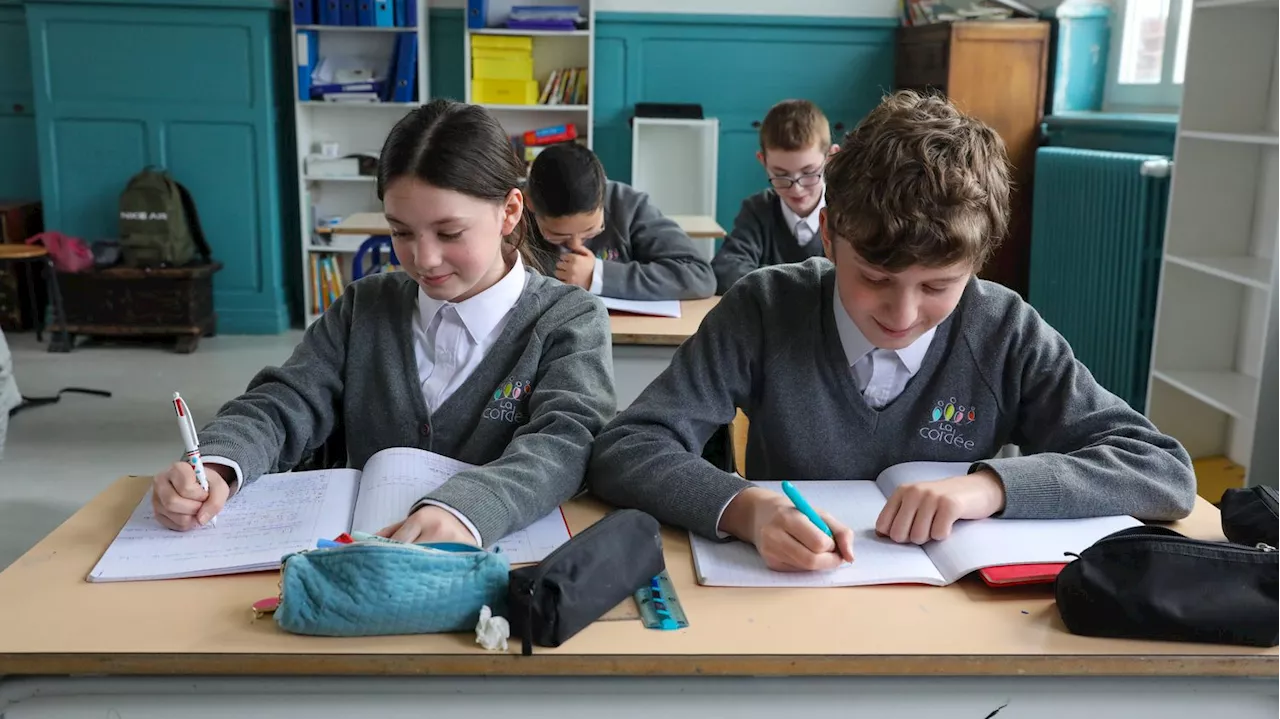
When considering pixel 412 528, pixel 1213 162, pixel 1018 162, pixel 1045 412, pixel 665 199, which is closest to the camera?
pixel 412 528

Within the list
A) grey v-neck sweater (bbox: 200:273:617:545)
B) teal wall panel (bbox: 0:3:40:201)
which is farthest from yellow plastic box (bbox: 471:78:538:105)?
grey v-neck sweater (bbox: 200:273:617:545)

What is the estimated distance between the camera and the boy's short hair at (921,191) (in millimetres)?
1180

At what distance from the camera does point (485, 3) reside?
210 inches

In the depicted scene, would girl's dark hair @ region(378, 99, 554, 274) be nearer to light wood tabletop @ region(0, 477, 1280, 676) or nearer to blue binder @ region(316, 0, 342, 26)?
light wood tabletop @ region(0, 477, 1280, 676)

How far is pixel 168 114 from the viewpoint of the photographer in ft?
17.5

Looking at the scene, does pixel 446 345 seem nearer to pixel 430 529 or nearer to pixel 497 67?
pixel 430 529

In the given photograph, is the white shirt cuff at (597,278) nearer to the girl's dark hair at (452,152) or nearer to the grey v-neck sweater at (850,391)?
the girl's dark hair at (452,152)

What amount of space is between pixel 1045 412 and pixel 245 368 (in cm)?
403

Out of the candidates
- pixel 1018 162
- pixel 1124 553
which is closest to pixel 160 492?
pixel 1124 553

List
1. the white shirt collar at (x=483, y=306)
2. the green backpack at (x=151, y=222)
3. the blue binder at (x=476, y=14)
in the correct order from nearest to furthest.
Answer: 1. the white shirt collar at (x=483, y=306)
2. the green backpack at (x=151, y=222)
3. the blue binder at (x=476, y=14)

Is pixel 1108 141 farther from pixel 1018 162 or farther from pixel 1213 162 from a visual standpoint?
pixel 1213 162

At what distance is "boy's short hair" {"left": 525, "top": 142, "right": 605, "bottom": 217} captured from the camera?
8.63 ft

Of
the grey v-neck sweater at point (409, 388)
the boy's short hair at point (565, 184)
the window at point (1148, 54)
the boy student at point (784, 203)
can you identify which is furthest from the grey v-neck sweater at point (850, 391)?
the window at point (1148, 54)

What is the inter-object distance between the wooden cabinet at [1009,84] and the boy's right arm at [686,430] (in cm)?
337
